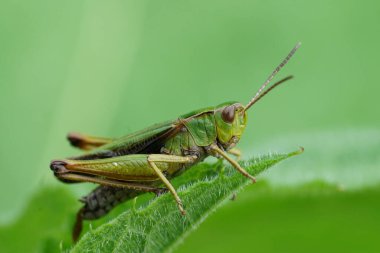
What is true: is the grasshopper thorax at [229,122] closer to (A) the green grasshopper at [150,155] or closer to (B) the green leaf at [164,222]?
(A) the green grasshopper at [150,155]

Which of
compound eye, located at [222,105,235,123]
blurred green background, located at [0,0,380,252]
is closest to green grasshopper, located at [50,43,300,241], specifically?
compound eye, located at [222,105,235,123]

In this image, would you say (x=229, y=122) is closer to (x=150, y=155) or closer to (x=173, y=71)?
(x=150, y=155)

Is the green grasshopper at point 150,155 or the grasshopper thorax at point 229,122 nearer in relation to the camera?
the green grasshopper at point 150,155

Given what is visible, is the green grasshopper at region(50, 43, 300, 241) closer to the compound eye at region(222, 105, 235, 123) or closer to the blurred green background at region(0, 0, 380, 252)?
the compound eye at region(222, 105, 235, 123)

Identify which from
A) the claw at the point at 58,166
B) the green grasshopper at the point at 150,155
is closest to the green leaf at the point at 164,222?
the green grasshopper at the point at 150,155

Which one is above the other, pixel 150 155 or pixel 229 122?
pixel 229 122

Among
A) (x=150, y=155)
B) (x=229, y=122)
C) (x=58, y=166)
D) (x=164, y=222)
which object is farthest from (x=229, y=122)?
(x=164, y=222)
